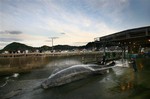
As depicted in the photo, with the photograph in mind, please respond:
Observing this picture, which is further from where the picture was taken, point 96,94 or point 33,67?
point 33,67

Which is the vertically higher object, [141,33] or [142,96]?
[141,33]

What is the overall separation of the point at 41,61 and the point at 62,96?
23142 millimetres

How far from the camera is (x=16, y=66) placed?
26.1 meters

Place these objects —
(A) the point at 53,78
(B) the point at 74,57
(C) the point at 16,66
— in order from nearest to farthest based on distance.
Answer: (A) the point at 53,78, (C) the point at 16,66, (B) the point at 74,57

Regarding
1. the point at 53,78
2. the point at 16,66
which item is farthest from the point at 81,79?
the point at 16,66

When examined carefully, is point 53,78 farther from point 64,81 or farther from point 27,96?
point 27,96

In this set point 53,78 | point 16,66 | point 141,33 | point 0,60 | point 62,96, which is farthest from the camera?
point 16,66

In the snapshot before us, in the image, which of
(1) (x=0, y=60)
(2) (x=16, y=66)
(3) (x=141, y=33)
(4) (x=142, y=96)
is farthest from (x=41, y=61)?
(4) (x=142, y=96)

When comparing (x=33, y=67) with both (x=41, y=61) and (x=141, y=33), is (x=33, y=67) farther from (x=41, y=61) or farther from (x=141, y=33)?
(x=141, y=33)

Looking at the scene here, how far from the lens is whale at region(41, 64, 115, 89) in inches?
396

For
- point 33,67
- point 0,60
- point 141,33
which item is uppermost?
point 141,33

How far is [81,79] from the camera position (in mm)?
11891

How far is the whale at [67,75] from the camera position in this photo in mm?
10055

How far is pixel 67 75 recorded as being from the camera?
423 inches
